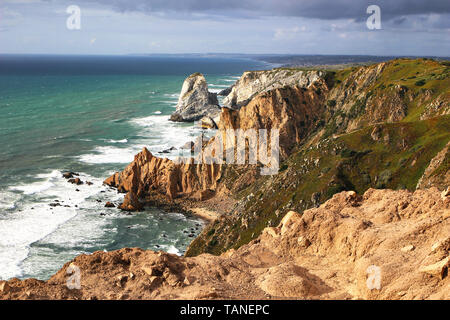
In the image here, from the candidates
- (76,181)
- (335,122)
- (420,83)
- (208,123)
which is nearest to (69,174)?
(76,181)

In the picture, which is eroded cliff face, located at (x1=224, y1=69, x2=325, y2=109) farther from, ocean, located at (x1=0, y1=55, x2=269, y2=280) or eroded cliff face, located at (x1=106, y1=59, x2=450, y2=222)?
ocean, located at (x1=0, y1=55, x2=269, y2=280)

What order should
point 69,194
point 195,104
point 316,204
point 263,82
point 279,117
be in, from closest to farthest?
point 316,204
point 69,194
point 279,117
point 195,104
point 263,82

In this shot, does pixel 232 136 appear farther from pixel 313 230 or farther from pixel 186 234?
pixel 313 230

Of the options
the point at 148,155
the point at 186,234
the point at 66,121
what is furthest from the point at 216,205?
the point at 66,121

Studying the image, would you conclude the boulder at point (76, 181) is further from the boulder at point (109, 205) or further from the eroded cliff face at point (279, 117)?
the eroded cliff face at point (279, 117)

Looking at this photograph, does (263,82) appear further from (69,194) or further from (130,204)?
(130,204)

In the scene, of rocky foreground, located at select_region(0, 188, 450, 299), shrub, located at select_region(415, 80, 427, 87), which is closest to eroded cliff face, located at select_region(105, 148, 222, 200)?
shrub, located at select_region(415, 80, 427, 87)
